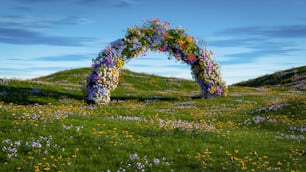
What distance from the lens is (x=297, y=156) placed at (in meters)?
16.5

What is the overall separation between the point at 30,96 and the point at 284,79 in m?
52.0

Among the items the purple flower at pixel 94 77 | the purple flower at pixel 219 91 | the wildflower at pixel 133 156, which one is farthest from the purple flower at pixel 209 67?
the wildflower at pixel 133 156

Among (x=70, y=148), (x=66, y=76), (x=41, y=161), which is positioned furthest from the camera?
(x=66, y=76)

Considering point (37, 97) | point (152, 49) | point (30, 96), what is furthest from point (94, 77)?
point (152, 49)

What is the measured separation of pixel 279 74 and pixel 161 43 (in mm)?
46438

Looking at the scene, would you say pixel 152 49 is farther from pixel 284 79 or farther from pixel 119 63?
pixel 284 79

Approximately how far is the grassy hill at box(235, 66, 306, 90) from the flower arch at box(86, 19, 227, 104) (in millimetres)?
25692

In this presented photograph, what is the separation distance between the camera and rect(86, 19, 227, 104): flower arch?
35438 mm

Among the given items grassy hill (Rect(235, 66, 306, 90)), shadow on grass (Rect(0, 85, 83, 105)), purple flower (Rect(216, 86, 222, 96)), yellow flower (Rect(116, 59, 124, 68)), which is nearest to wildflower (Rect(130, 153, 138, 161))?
shadow on grass (Rect(0, 85, 83, 105))

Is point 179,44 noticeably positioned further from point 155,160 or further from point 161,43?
point 155,160

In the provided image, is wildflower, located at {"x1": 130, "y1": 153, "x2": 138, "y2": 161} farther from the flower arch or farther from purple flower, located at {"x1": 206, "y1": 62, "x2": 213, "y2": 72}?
purple flower, located at {"x1": 206, "y1": 62, "x2": 213, "y2": 72}

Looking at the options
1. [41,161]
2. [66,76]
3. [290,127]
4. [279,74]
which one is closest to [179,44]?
[290,127]

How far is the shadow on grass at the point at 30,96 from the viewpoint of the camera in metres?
33.9

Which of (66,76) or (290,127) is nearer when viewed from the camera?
(290,127)
